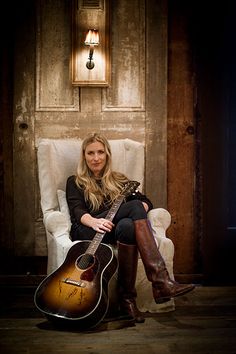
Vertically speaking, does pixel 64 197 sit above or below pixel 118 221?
above

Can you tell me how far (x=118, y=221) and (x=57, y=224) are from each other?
0.44 meters

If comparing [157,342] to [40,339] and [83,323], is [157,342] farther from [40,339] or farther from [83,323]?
[40,339]

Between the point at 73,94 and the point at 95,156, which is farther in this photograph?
the point at 73,94

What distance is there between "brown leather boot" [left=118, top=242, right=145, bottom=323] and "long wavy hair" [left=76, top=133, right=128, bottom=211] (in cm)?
43

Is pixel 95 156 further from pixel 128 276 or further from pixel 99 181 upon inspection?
pixel 128 276

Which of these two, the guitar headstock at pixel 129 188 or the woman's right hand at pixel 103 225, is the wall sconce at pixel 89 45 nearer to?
the guitar headstock at pixel 129 188

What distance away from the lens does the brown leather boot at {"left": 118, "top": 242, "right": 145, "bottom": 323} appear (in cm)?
316

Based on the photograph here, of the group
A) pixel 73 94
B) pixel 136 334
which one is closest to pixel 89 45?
pixel 73 94

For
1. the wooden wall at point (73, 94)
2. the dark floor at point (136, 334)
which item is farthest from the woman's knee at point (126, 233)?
the wooden wall at point (73, 94)

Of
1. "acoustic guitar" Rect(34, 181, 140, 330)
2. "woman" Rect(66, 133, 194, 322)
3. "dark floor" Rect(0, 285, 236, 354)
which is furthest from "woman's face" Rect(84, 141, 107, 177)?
"dark floor" Rect(0, 285, 236, 354)

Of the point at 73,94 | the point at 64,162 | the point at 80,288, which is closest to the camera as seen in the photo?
the point at 80,288

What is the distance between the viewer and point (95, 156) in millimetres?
3561

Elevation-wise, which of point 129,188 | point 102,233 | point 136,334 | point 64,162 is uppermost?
point 64,162

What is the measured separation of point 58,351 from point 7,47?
2.50 meters
